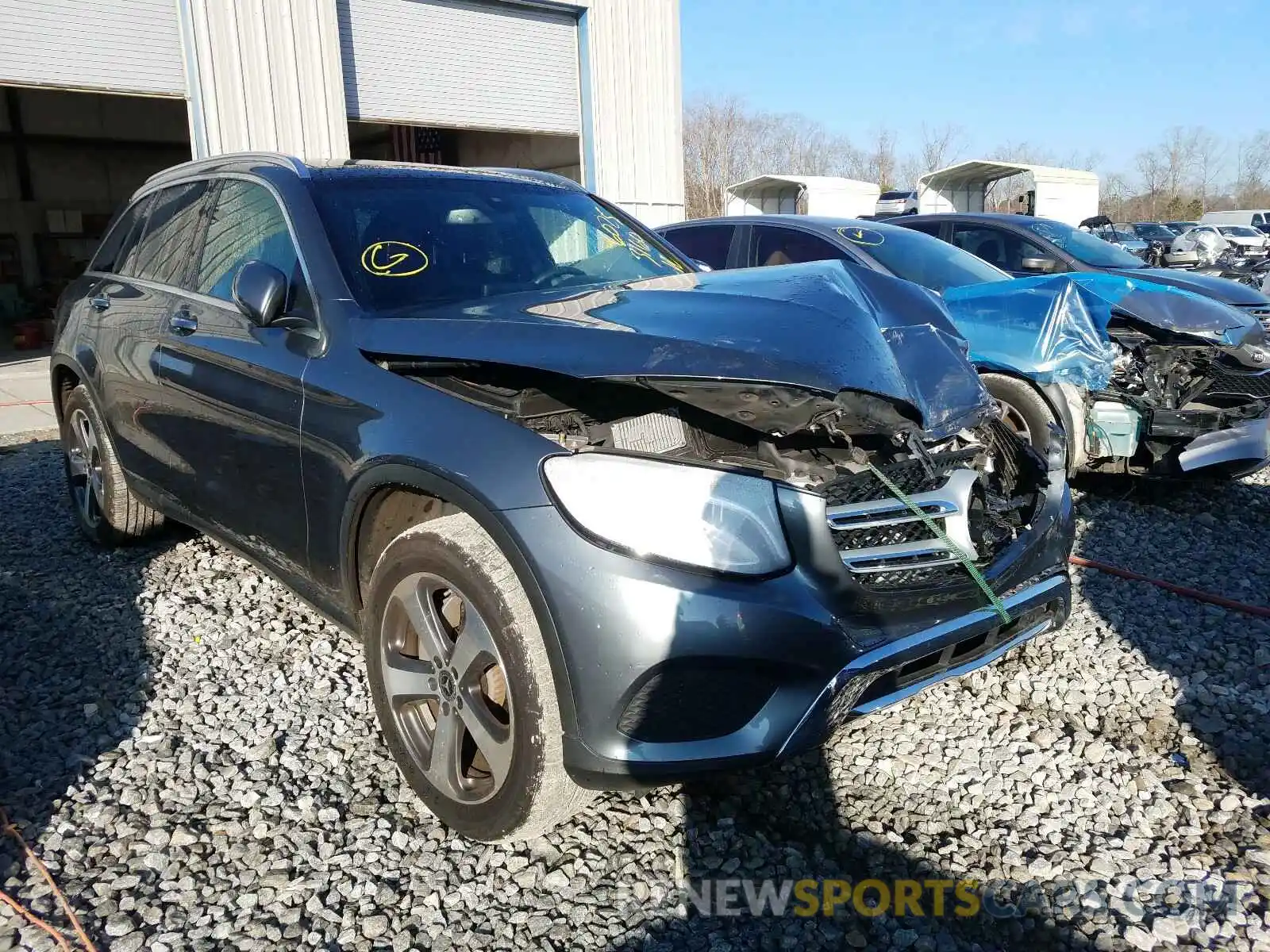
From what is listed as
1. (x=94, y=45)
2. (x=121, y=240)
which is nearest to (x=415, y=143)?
(x=94, y=45)

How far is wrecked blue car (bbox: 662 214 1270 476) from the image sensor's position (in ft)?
15.8

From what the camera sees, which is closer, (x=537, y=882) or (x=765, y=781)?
(x=537, y=882)

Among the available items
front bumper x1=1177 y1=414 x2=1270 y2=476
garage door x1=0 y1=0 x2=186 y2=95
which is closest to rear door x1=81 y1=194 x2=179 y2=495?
front bumper x1=1177 y1=414 x2=1270 y2=476

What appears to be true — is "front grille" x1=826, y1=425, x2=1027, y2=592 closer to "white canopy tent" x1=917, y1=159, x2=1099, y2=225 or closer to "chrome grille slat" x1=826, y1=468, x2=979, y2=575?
"chrome grille slat" x1=826, y1=468, x2=979, y2=575

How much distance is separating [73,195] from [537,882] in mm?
21732

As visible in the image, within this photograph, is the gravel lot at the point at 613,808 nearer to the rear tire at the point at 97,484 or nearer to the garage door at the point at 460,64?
the rear tire at the point at 97,484

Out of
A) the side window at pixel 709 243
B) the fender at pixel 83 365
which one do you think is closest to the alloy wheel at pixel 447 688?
the fender at pixel 83 365

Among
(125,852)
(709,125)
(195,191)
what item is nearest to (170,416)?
(195,191)

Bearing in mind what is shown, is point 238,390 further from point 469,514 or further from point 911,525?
point 911,525

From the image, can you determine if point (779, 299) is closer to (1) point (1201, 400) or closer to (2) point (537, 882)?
(2) point (537, 882)

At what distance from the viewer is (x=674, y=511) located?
6.61 ft

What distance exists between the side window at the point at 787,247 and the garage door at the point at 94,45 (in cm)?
731

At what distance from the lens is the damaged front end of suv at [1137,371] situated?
15.8 feet

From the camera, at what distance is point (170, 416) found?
141 inches
